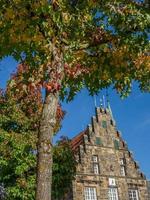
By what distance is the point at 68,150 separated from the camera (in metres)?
34.7

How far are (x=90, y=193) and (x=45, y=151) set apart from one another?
125 ft

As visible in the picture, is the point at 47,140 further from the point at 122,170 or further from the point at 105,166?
the point at 122,170

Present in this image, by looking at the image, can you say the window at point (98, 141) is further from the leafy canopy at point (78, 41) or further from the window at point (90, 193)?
the leafy canopy at point (78, 41)

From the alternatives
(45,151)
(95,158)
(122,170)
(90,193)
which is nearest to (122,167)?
(122,170)

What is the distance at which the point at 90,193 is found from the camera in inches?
1927

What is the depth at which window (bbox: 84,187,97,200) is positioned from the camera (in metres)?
48.5

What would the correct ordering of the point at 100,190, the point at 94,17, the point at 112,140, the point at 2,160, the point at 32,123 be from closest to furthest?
the point at 94,17 → the point at 2,160 → the point at 32,123 → the point at 100,190 → the point at 112,140

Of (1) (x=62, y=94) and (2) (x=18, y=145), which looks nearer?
(1) (x=62, y=94)

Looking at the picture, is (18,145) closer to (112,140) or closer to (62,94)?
(62,94)

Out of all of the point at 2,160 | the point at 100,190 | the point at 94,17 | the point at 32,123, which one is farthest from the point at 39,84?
the point at 100,190

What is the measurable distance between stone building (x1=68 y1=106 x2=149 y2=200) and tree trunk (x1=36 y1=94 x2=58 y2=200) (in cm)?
3577

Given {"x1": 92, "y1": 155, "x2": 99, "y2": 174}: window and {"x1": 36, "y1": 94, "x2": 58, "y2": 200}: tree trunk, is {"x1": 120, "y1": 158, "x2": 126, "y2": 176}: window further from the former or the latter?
{"x1": 36, "y1": 94, "x2": 58, "y2": 200}: tree trunk

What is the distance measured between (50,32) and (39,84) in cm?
166

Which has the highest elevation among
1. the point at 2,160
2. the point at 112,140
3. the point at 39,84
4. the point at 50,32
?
the point at 112,140
